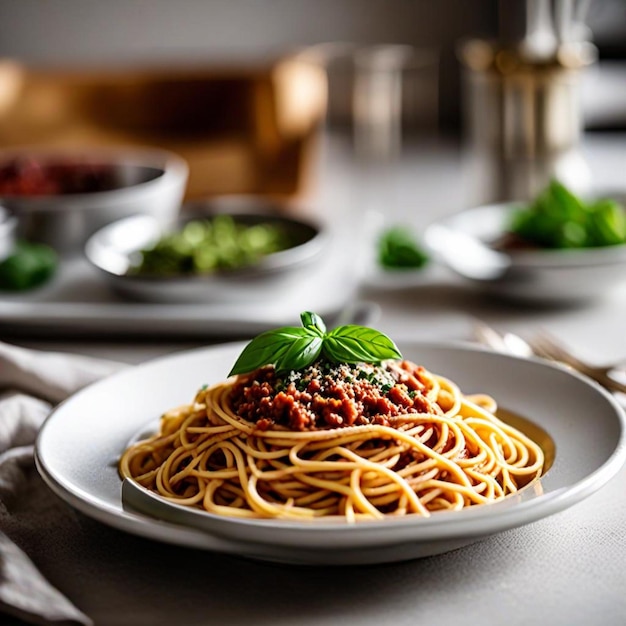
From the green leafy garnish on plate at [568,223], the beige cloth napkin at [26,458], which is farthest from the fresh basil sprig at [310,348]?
the green leafy garnish on plate at [568,223]

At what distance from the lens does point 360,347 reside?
1.22 m

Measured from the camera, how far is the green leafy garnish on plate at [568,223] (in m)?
2.18

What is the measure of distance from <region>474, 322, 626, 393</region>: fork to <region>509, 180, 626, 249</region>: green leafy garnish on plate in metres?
0.38

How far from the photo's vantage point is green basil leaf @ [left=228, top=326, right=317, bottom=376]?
3.96ft

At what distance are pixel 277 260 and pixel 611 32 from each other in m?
3.77

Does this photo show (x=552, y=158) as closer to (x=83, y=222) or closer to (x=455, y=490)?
(x=83, y=222)

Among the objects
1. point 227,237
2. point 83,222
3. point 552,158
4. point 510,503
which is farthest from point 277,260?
point 510,503

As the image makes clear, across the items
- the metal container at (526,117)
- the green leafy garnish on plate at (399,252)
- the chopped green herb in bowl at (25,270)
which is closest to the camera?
the chopped green herb in bowl at (25,270)

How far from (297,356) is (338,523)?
250 mm

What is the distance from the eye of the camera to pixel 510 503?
998 mm

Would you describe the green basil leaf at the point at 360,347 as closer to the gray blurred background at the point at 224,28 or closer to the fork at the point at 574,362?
the fork at the point at 574,362

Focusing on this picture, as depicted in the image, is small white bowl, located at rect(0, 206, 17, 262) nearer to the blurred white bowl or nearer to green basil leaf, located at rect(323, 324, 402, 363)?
the blurred white bowl

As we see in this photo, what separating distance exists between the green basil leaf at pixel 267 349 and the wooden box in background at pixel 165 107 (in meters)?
2.27

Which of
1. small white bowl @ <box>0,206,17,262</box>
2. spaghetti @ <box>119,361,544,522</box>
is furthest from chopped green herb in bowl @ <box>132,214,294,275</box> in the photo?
spaghetti @ <box>119,361,544,522</box>
